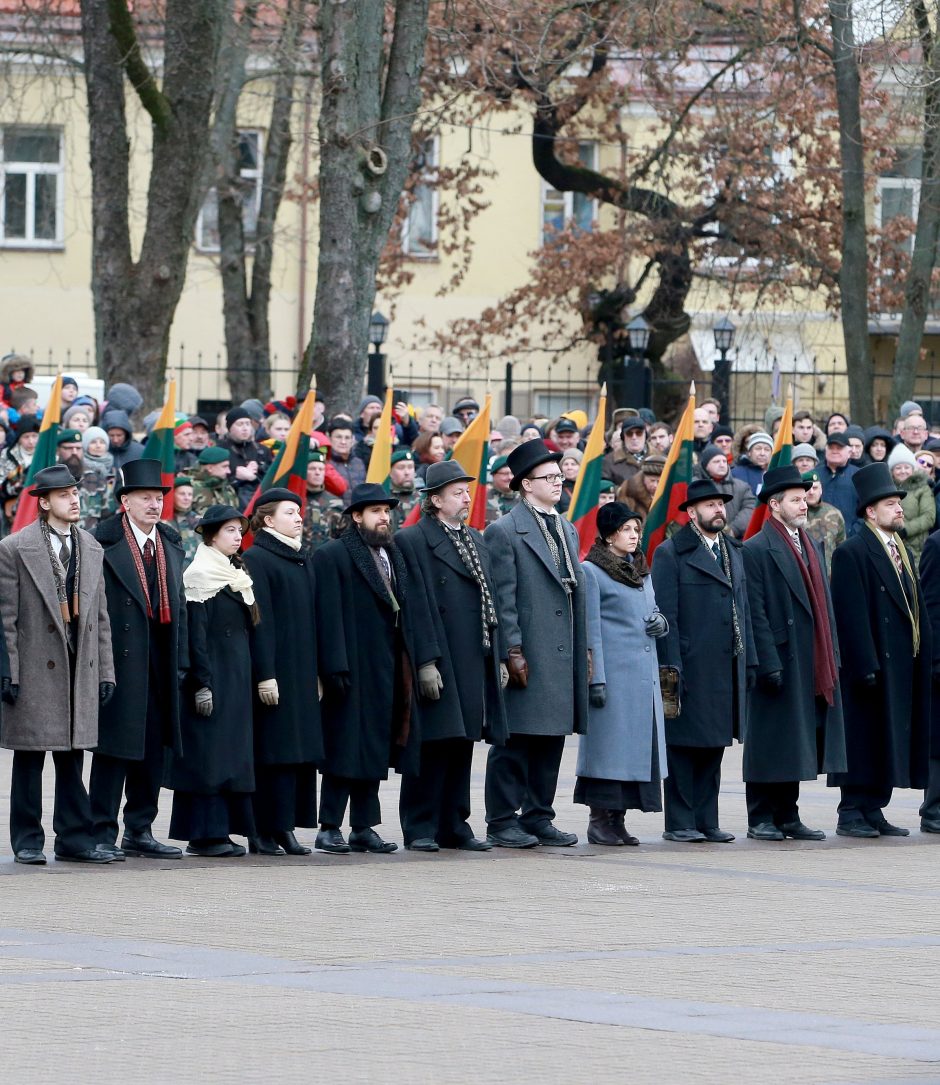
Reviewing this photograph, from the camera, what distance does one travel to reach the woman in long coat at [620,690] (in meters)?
12.7

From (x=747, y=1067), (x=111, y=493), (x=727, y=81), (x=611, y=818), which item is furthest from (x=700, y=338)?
(x=747, y=1067)

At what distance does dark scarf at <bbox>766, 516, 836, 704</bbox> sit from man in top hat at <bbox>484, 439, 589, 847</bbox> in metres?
1.37

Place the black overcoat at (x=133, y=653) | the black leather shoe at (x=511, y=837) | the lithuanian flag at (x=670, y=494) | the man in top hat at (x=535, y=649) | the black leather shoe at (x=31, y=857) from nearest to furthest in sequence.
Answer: the black leather shoe at (x=31, y=857) → the black overcoat at (x=133, y=653) → the black leather shoe at (x=511, y=837) → the man in top hat at (x=535, y=649) → the lithuanian flag at (x=670, y=494)

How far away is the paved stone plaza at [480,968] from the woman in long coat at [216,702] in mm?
349

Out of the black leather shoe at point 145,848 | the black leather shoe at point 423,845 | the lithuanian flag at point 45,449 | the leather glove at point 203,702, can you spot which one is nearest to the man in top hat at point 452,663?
the black leather shoe at point 423,845

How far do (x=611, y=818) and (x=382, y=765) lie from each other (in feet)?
4.63

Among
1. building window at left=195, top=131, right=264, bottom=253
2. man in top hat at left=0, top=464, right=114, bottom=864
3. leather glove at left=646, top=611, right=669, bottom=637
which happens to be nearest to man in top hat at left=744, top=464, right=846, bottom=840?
leather glove at left=646, top=611, right=669, bottom=637

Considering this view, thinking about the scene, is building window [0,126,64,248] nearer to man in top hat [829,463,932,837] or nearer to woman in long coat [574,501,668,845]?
man in top hat [829,463,932,837]

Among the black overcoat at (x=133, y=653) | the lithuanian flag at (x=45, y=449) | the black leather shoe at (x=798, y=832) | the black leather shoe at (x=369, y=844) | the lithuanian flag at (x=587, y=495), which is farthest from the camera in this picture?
the lithuanian flag at (x=587, y=495)

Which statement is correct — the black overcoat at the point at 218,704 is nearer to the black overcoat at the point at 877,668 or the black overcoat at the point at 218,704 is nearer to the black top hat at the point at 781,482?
the black top hat at the point at 781,482

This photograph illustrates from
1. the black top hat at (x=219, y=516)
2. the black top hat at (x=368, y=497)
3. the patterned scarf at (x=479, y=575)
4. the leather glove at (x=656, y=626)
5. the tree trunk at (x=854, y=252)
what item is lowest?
the leather glove at (x=656, y=626)

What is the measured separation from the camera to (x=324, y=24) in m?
20.7

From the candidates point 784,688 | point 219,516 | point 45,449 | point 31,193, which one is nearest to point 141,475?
point 219,516

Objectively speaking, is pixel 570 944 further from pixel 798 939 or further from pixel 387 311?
pixel 387 311
